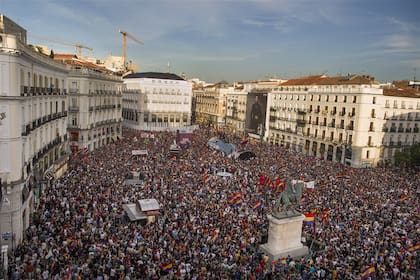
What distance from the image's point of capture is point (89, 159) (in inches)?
1554

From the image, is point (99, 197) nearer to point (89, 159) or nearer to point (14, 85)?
point (14, 85)

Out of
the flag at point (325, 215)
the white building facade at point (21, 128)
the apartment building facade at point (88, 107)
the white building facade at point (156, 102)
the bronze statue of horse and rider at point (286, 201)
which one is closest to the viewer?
the bronze statue of horse and rider at point (286, 201)

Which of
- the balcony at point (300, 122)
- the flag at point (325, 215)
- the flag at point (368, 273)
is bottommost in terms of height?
the flag at point (368, 273)

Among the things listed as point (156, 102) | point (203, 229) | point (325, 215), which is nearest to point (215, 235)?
point (203, 229)

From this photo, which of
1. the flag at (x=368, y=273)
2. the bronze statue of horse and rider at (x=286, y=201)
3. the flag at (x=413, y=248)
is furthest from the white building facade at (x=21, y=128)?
the flag at (x=413, y=248)

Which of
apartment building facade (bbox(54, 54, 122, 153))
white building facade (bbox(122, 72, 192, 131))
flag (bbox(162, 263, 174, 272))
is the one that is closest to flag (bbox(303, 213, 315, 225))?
flag (bbox(162, 263, 174, 272))

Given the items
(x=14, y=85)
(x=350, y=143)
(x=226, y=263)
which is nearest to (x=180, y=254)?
(x=226, y=263)

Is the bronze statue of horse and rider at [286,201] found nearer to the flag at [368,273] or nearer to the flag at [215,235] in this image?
the flag at [215,235]

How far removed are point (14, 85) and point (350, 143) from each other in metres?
45.9

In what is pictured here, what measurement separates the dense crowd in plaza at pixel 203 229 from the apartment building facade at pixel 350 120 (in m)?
17.1

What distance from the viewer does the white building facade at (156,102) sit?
8312 cm

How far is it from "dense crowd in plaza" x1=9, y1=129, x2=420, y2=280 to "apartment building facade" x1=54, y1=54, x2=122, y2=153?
10988mm

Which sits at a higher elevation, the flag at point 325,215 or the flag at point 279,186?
the flag at point 279,186

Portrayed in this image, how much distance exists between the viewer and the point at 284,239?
1928 centimetres
